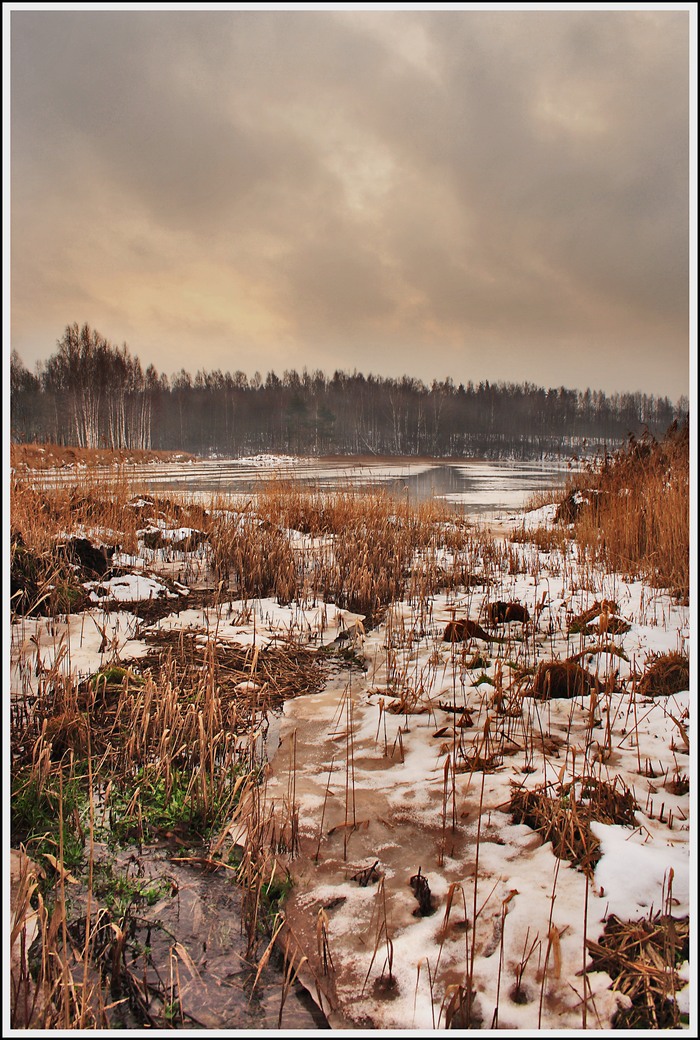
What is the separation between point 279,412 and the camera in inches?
1312

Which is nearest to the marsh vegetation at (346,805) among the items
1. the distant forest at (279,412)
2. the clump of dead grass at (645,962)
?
the clump of dead grass at (645,962)

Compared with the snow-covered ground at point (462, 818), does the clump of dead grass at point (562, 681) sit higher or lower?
higher

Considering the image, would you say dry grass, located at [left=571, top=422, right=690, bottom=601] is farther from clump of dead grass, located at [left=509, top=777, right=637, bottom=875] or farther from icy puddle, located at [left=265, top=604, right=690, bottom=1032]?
clump of dead grass, located at [left=509, top=777, right=637, bottom=875]

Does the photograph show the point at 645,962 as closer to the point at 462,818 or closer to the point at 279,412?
the point at 462,818

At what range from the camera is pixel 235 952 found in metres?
1.38

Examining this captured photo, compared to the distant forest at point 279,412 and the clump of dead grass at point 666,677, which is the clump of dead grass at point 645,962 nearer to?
the clump of dead grass at point 666,677

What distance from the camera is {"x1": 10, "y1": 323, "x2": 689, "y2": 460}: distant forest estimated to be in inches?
1120

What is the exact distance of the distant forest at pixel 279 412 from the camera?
2844 cm

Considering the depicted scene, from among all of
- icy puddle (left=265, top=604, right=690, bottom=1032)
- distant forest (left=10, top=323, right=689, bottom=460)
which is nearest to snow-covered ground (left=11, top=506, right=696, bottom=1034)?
icy puddle (left=265, top=604, right=690, bottom=1032)

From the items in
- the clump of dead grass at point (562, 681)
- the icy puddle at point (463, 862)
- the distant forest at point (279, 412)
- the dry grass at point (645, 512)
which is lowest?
the icy puddle at point (463, 862)

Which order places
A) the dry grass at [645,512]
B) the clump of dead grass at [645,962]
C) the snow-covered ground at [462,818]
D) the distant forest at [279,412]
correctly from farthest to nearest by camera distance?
the distant forest at [279,412] → the dry grass at [645,512] → the snow-covered ground at [462,818] → the clump of dead grass at [645,962]

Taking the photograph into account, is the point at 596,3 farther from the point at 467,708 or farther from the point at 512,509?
the point at 512,509

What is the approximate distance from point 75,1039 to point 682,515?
543 centimetres

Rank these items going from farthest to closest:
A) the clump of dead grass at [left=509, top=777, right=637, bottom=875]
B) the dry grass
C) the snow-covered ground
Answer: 1. the dry grass
2. the clump of dead grass at [left=509, top=777, right=637, bottom=875]
3. the snow-covered ground
